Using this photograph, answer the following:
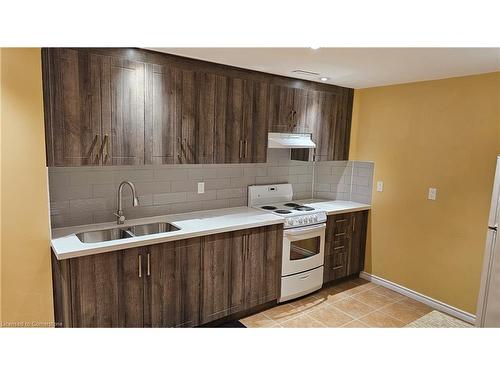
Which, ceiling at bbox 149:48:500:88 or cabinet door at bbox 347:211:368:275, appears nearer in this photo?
ceiling at bbox 149:48:500:88

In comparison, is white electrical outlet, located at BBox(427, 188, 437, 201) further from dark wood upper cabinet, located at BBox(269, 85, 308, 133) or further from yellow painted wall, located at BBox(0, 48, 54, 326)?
yellow painted wall, located at BBox(0, 48, 54, 326)

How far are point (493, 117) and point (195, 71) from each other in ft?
8.26

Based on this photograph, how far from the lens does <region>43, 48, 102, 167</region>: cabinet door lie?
225 cm

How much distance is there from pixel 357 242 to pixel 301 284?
3.14 ft

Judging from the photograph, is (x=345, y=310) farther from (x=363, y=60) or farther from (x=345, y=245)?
(x=363, y=60)

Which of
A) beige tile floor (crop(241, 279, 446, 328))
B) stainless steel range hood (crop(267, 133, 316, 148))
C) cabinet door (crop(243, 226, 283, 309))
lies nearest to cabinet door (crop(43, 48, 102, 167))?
cabinet door (crop(243, 226, 283, 309))

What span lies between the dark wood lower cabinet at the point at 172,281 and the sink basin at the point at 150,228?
34cm

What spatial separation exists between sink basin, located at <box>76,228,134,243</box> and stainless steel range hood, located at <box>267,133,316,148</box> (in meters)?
1.52

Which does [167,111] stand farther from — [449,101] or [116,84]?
[449,101]

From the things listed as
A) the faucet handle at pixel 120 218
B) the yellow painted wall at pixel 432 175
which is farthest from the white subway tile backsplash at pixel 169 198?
the yellow painted wall at pixel 432 175

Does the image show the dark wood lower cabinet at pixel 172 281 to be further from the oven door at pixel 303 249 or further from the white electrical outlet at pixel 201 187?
the white electrical outlet at pixel 201 187

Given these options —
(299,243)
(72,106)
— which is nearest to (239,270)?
(299,243)

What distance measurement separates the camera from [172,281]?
8.79 feet

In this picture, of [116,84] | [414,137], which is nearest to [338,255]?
[414,137]
